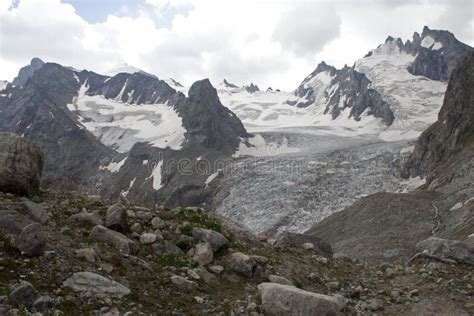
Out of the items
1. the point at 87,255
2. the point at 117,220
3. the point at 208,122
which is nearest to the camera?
the point at 87,255

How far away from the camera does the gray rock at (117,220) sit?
13.4 m

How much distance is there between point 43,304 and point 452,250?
13554 mm

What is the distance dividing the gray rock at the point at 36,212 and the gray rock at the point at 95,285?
A: 2881 mm

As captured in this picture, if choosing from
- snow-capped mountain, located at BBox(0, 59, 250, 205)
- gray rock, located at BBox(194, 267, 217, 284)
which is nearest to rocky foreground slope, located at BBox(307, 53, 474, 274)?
gray rock, located at BBox(194, 267, 217, 284)

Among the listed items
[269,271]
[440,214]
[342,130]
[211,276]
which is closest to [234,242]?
[269,271]

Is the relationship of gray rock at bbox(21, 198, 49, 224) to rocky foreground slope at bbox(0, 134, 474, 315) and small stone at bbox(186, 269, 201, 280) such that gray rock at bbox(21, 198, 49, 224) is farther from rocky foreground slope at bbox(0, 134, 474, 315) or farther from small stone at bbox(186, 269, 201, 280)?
small stone at bbox(186, 269, 201, 280)

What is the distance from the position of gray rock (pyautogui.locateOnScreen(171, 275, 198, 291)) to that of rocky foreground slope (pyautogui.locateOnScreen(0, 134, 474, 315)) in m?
0.03

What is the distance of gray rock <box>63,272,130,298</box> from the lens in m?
9.97

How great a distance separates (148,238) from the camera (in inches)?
523

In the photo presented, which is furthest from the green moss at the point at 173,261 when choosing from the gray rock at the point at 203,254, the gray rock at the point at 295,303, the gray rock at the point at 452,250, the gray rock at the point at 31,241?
the gray rock at the point at 452,250

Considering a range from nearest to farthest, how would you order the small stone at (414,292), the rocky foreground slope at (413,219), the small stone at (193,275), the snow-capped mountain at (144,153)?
the small stone at (193,275) → the small stone at (414,292) → the rocky foreground slope at (413,219) → the snow-capped mountain at (144,153)

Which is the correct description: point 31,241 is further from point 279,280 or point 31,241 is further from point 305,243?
point 305,243

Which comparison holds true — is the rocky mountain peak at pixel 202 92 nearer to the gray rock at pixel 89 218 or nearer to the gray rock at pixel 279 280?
the gray rock at pixel 89 218

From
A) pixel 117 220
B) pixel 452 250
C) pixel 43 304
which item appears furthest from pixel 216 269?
pixel 452 250
